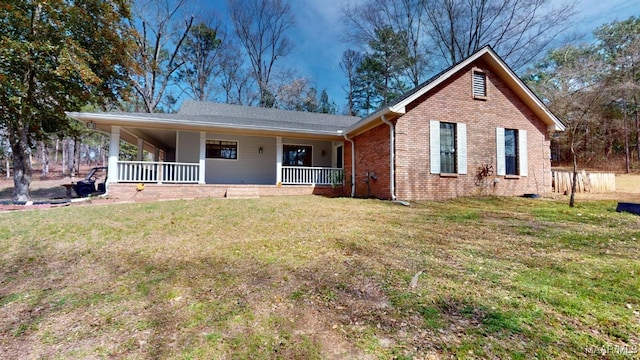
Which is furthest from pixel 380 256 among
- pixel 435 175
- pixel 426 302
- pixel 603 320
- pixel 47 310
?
pixel 435 175

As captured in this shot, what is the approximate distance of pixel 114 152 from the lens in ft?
30.9

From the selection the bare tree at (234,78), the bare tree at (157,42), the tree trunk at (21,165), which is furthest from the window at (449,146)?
the bare tree at (234,78)

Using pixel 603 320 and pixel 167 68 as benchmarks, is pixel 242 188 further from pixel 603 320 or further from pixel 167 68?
pixel 167 68

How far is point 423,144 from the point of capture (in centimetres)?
916

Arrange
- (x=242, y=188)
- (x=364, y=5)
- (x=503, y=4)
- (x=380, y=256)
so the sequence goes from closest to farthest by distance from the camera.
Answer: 1. (x=380, y=256)
2. (x=242, y=188)
3. (x=503, y=4)
4. (x=364, y=5)

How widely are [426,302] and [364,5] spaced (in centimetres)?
2066

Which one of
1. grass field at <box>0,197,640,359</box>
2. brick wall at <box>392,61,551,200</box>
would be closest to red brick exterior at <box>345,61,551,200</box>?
brick wall at <box>392,61,551,200</box>

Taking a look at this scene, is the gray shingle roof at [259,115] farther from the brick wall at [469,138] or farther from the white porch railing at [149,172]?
the brick wall at [469,138]

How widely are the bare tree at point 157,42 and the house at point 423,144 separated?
1125 cm

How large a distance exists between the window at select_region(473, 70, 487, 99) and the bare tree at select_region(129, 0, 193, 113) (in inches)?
755

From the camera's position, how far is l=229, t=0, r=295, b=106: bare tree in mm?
23562

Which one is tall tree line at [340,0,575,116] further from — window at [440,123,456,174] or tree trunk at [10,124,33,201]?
tree trunk at [10,124,33,201]

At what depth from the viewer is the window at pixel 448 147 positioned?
30.7 ft

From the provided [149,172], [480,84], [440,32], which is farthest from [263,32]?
[480,84]
